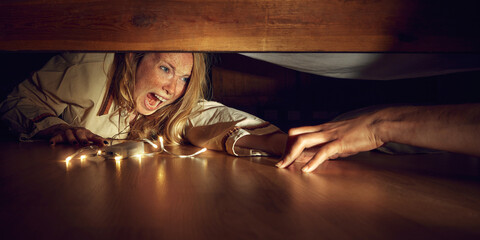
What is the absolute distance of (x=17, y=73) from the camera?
92.7 inches

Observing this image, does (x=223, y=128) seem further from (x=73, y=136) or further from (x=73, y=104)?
(x=73, y=104)

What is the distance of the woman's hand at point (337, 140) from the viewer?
670 mm

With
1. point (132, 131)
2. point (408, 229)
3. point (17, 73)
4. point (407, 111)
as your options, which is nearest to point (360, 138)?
point (407, 111)

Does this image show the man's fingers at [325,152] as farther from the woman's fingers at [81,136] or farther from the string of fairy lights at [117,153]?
the woman's fingers at [81,136]

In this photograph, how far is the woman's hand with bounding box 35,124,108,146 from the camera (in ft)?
3.90

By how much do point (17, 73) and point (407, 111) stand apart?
275 cm

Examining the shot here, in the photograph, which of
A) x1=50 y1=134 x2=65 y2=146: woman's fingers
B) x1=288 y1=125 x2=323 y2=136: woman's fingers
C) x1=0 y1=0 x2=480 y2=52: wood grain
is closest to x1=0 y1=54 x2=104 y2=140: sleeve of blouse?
x1=50 y1=134 x2=65 y2=146: woman's fingers

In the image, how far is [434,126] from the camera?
23.8 inches

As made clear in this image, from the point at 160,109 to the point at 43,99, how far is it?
0.57 meters

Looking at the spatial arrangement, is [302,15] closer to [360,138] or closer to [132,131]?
[360,138]

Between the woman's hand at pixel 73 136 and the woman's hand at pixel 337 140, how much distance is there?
77 cm

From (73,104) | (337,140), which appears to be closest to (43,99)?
(73,104)

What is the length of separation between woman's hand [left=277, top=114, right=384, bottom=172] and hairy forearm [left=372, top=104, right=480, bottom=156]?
2 cm

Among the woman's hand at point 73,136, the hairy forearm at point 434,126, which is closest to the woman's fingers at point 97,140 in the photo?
the woman's hand at point 73,136
